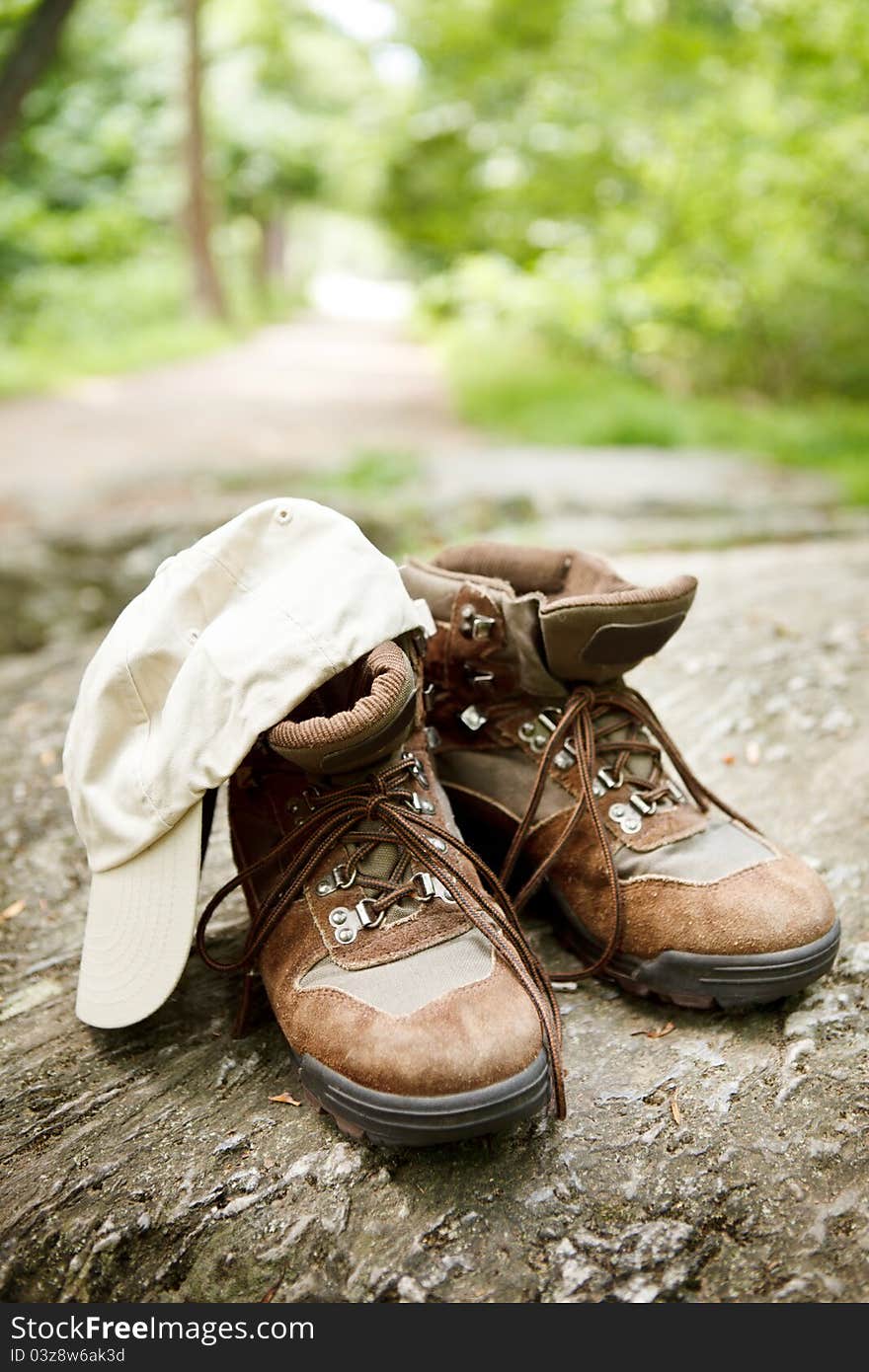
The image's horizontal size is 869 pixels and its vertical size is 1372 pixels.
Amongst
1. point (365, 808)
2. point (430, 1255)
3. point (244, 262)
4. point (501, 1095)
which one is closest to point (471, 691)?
point (365, 808)

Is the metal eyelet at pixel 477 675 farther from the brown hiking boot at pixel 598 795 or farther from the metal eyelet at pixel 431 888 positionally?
the metal eyelet at pixel 431 888

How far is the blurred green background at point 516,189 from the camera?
311 inches

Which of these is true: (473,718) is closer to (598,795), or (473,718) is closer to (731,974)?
(598,795)

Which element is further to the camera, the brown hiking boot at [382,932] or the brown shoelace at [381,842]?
the brown shoelace at [381,842]

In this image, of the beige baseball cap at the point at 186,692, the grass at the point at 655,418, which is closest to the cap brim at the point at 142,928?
the beige baseball cap at the point at 186,692

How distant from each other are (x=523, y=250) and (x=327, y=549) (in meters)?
13.0

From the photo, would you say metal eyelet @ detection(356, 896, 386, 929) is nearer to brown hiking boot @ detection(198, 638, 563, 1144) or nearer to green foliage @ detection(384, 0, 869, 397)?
brown hiking boot @ detection(198, 638, 563, 1144)

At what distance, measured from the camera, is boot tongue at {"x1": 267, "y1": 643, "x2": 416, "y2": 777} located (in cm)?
130

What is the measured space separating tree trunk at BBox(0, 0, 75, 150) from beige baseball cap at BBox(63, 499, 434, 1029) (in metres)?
6.74

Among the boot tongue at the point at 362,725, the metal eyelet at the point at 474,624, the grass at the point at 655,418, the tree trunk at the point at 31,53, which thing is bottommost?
the grass at the point at 655,418

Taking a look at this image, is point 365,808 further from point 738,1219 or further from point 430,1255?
point 738,1219

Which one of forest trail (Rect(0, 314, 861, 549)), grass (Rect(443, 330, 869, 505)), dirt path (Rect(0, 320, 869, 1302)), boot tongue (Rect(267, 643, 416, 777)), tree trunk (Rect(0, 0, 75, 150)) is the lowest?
grass (Rect(443, 330, 869, 505))

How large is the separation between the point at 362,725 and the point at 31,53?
7.26m

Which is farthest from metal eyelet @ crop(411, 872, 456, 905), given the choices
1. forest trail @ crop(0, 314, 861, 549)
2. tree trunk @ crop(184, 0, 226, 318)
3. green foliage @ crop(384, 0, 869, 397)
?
tree trunk @ crop(184, 0, 226, 318)
